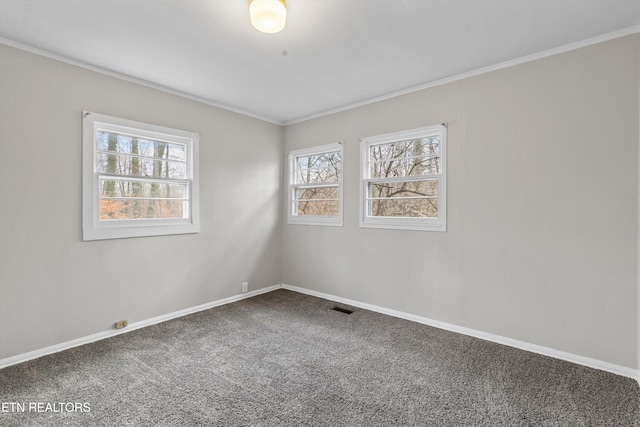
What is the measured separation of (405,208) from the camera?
11.9 feet

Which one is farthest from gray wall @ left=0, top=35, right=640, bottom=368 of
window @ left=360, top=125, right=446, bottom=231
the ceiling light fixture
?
the ceiling light fixture

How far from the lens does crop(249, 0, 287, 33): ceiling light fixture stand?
1.87 m

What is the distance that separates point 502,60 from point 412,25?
1.10m

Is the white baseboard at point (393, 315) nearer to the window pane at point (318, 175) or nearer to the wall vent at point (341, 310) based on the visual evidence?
the wall vent at point (341, 310)

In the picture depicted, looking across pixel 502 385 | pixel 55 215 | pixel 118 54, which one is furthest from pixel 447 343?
pixel 118 54

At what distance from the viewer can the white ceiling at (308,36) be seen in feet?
6.82

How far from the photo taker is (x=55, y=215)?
2.72 metres

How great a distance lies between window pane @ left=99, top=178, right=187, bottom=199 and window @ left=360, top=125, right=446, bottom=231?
7.23 feet

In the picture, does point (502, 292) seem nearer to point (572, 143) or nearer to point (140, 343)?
point (572, 143)

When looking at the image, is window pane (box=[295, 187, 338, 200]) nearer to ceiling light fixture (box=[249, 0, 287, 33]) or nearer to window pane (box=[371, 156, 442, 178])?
window pane (box=[371, 156, 442, 178])

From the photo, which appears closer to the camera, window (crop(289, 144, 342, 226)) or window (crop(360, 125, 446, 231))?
window (crop(360, 125, 446, 231))

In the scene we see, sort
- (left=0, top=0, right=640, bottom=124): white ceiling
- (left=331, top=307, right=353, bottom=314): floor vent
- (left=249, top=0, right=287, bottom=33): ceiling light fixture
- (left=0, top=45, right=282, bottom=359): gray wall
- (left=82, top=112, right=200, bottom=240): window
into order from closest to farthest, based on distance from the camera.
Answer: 1. (left=249, top=0, right=287, bottom=33): ceiling light fixture
2. (left=0, top=0, right=640, bottom=124): white ceiling
3. (left=0, top=45, right=282, bottom=359): gray wall
4. (left=82, top=112, right=200, bottom=240): window
5. (left=331, top=307, right=353, bottom=314): floor vent

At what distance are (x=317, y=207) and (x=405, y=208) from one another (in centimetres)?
134

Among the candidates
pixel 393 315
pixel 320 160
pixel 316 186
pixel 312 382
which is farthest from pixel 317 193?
pixel 312 382
